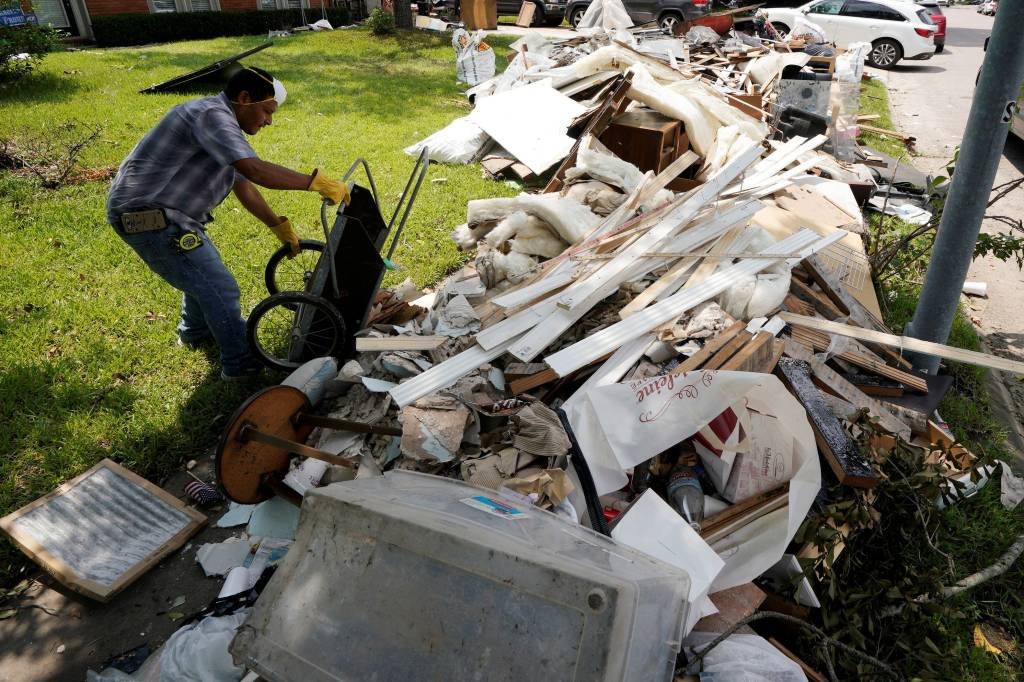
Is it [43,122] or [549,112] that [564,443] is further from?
[43,122]

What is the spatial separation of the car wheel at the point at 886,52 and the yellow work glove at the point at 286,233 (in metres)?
16.7

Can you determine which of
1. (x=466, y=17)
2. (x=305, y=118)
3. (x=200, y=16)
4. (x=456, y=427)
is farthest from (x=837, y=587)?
(x=200, y=16)

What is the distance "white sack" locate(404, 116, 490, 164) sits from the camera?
823 cm

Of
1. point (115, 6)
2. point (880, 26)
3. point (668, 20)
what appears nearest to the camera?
point (880, 26)

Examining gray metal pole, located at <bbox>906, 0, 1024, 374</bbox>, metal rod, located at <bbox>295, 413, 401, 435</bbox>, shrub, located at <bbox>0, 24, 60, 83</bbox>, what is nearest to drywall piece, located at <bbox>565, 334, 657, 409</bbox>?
metal rod, located at <bbox>295, 413, 401, 435</bbox>

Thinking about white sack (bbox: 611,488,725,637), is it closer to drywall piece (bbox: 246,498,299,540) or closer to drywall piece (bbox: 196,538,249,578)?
drywall piece (bbox: 246,498,299,540)

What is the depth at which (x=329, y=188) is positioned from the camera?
3797 millimetres

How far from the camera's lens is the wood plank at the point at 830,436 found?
2.94 m

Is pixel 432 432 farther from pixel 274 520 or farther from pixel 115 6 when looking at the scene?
pixel 115 6

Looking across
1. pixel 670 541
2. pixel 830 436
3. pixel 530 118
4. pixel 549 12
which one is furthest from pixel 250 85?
pixel 549 12

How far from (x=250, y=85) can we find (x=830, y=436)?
3.75 meters

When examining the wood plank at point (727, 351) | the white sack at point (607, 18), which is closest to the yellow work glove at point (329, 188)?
the wood plank at point (727, 351)

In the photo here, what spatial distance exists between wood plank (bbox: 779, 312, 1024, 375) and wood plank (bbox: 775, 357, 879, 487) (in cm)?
58

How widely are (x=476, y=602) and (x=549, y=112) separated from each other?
769 cm
